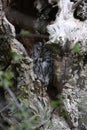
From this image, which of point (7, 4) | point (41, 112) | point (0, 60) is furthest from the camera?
point (7, 4)

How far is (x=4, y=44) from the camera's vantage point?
8.45 ft

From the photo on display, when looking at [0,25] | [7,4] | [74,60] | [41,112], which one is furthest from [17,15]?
[41,112]

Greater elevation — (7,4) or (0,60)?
(7,4)

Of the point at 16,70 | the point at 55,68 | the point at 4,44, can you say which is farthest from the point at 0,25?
the point at 55,68

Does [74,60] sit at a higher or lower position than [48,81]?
higher

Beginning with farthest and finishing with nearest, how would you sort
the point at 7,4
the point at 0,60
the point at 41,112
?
1. the point at 7,4
2. the point at 0,60
3. the point at 41,112

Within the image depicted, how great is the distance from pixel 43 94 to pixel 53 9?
70 cm

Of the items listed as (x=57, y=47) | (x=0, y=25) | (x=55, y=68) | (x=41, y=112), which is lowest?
(x=41, y=112)

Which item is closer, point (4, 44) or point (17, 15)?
point (4, 44)

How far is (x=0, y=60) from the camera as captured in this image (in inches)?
103

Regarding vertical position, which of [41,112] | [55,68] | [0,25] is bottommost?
[41,112]

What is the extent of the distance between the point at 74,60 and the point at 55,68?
15cm

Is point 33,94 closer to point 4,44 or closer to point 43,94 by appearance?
point 43,94

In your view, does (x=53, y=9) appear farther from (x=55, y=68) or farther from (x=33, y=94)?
(x=33, y=94)
